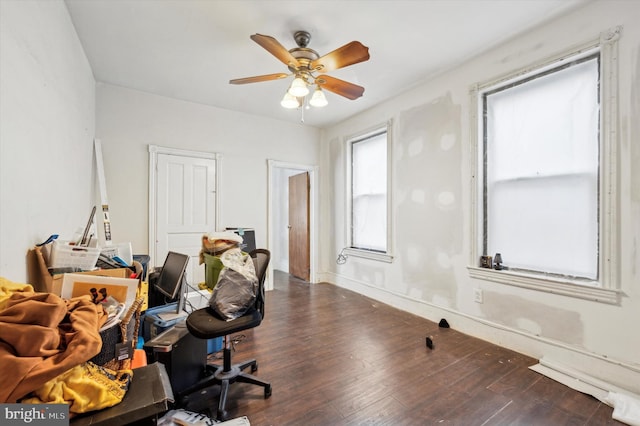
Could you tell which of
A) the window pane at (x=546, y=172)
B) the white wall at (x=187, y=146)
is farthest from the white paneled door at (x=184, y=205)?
the window pane at (x=546, y=172)

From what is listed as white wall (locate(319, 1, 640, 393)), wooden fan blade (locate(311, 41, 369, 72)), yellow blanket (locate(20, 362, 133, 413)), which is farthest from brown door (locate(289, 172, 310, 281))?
yellow blanket (locate(20, 362, 133, 413))

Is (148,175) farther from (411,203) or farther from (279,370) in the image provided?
(411,203)

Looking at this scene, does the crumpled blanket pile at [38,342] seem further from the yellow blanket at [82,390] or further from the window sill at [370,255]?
the window sill at [370,255]

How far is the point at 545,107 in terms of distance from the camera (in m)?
2.45

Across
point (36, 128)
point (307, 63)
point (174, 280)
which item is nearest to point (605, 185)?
point (307, 63)

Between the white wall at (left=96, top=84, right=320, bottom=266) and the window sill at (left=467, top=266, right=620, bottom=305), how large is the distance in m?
3.21

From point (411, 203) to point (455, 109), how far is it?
3.86 ft

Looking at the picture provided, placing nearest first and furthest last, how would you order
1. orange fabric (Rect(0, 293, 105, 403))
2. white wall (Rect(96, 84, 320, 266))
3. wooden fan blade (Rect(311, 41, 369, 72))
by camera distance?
1. orange fabric (Rect(0, 293, 105, 403))
2. wooden fan blade (Rect(311, 41, 369, 72))
3. white wall (Rect(96, 84, 320, 266))

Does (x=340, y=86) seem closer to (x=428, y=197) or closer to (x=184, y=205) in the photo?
(x=428, y=197)

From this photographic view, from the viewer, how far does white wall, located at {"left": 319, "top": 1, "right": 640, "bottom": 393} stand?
198 centimetres

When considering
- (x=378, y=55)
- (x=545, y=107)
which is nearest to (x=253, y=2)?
(x=378, y=55)

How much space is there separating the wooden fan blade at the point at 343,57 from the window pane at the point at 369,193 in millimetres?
1929

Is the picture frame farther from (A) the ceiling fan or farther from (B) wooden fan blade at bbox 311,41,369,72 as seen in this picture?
(B) wooden fan blade at bbox 311,41,369,72

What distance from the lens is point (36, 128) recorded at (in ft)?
5.09
